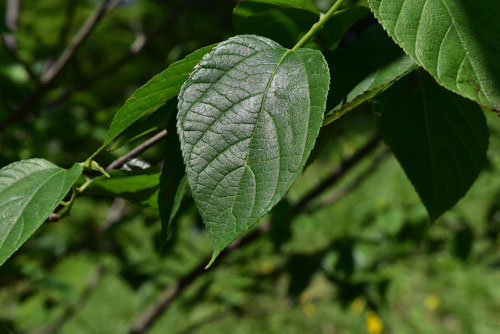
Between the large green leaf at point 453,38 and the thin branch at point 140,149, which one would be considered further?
the thin branch at point 140,149

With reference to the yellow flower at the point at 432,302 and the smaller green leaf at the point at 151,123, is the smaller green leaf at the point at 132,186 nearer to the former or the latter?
the smaller green leaf at the point at 151,123

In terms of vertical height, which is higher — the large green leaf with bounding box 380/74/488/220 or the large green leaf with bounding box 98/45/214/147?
the large green leaf with bounding box 98/45/214/147

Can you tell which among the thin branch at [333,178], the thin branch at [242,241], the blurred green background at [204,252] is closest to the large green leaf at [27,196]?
the blurred green background at [204,252]

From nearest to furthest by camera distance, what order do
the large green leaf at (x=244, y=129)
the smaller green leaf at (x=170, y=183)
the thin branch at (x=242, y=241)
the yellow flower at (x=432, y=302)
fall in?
the large green leaf at (x=244, y=129) < the smaller green leaf at (x=170, y=183) < the thin branch at (x=242, y=241) < the yellow flower at (x=432, y=302)

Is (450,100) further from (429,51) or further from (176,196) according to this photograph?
(176,196)

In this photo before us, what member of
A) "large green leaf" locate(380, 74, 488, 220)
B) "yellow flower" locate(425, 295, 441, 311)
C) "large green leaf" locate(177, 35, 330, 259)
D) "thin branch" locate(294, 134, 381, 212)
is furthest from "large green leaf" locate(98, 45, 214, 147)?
"yellow flower" locate(425, 295, 441, 311)

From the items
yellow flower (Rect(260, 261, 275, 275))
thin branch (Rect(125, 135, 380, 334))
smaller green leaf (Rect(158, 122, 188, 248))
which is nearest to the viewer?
smaller green leaf (Rect(158, 122, 188, 248))

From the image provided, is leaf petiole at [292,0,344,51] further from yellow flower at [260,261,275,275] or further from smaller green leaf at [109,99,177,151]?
yellow flower at [260,261,275,275]
